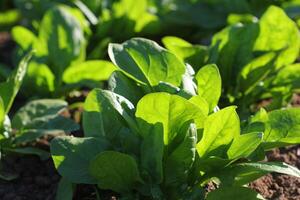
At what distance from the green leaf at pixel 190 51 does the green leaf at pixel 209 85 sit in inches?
17.2

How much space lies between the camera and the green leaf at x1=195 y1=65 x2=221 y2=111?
81.0 inches

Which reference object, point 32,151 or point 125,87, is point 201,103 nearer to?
point 125,87

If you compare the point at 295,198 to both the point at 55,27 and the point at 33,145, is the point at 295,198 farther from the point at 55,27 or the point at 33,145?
the point at 55,27

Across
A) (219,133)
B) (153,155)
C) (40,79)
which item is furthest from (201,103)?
(40,79)

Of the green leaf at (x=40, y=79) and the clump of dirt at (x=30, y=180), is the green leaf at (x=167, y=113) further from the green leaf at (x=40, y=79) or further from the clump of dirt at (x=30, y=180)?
the green leaf at (x=40, y=79)

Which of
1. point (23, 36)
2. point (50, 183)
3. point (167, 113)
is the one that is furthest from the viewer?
point (23, 36)

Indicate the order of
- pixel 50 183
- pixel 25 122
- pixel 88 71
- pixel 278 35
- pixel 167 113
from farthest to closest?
pixel 88 71, pixel 278 35, pixel 25 122, pixel 50 183, pixel 167 113

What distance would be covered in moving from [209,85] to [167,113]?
26 cm

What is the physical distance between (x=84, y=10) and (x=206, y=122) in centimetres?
152

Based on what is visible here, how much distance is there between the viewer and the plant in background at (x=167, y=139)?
190 centimetres

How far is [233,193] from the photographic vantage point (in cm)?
192

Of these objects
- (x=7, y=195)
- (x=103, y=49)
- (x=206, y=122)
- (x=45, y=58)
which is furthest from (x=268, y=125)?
(x=103, y=49)

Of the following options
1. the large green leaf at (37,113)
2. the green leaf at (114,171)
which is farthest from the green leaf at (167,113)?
the large green leaf at (37,113)

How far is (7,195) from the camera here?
2211 mm
